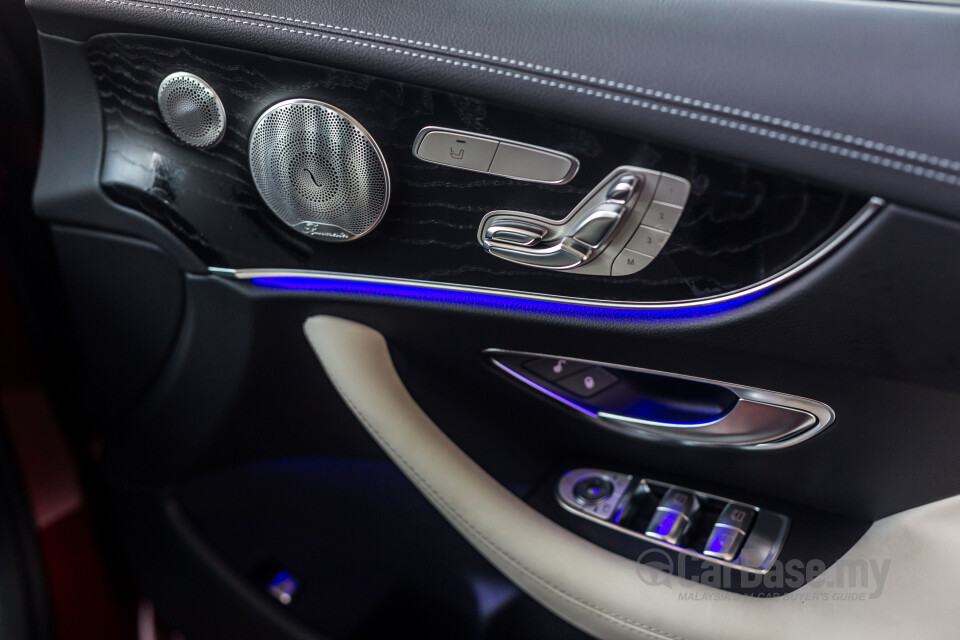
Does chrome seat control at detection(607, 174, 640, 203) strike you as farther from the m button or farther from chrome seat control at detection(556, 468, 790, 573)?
chrome seat control at detection(556, 468, 790, 573)

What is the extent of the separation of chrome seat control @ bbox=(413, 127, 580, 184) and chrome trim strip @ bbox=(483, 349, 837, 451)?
0.22 metres

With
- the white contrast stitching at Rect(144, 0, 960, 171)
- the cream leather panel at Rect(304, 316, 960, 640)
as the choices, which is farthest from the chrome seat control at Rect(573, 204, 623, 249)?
the cream leather panel at Rect(304, 316, 960, 640)

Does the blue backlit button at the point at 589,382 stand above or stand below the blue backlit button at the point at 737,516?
above

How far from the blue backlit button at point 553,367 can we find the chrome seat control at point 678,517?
0.46 feet

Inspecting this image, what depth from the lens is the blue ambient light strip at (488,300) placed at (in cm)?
80

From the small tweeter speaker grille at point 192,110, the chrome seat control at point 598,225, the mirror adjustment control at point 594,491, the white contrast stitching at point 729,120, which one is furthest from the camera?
the mirror adjustment control at point 594,491

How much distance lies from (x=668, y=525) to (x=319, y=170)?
0.55 meters

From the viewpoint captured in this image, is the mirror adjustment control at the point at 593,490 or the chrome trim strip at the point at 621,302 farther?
the mirror adjustment control at the point at 593,490

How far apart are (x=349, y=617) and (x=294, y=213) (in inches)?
23.9

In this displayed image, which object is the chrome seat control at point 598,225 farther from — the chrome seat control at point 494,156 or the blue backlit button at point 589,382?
the blue backlit button at point 589,382

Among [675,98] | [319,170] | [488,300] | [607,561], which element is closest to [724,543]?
[607,561]

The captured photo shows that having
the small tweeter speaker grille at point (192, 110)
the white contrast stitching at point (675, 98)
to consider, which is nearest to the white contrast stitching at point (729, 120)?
the white contrast stitching at point (675, 98)

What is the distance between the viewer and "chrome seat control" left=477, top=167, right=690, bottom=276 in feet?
2.47

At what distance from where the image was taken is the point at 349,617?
1176mm
